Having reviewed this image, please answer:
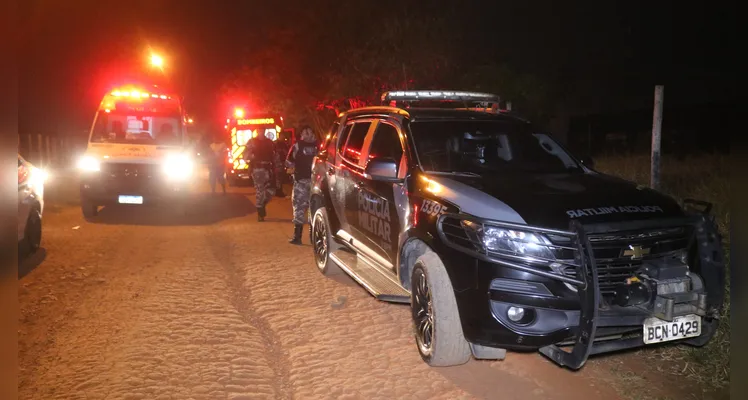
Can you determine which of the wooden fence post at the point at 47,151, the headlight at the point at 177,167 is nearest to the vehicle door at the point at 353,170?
the headlight at the point at 177,167

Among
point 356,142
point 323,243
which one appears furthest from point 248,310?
point 356,142

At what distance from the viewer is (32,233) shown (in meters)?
10.1

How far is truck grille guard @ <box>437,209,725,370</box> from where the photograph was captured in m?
4.42

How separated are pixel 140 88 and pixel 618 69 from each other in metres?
14.9

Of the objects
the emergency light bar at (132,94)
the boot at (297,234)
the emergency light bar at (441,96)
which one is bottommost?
the boot at (297,234)

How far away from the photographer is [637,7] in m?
21.3

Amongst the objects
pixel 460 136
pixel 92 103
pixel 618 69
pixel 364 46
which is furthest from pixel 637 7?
pixel 92 103

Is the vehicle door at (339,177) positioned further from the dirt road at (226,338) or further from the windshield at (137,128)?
the windshield at (137,128)

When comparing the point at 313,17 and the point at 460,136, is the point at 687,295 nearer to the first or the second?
the point at 460,136

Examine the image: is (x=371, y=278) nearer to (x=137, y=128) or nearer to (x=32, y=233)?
(x=32, y=233)

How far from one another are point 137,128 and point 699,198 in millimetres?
11044

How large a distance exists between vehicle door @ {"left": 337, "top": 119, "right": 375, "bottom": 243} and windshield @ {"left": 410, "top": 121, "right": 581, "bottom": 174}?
107 cm

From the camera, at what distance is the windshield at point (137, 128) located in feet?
47.1

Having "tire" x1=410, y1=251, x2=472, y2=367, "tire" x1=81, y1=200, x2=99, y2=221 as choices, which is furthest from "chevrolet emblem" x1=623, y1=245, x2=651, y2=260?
"tire" x1=81, y1=200, x2=99, y2=221
